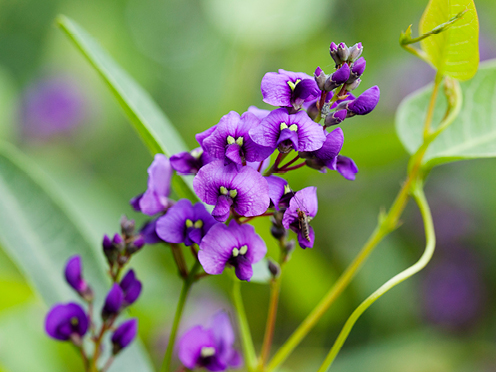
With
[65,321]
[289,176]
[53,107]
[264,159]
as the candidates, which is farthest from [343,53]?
[53,107]

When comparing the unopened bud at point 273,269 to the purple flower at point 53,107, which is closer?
the unopened bud at point 273,269

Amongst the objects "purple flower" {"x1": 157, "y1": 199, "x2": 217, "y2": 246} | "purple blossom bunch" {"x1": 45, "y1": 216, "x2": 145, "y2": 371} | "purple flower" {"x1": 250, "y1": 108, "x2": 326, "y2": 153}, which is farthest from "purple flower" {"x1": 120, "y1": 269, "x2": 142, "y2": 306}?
"purple flower" {"x1": 250, "y1": 108, "x2": 326, "y2": 153}

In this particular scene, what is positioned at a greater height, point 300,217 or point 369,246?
point 300,217

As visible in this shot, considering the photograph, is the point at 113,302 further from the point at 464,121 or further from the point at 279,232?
the point at 464,121

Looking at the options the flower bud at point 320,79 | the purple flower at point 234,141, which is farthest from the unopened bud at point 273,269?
the flower bud at point 320,79

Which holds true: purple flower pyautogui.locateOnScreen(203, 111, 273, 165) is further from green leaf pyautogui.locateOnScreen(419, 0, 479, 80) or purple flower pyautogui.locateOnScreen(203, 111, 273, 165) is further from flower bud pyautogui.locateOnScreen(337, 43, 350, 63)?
green leaf pyautogui.locateOnScreen(419, 0, 479, 80)

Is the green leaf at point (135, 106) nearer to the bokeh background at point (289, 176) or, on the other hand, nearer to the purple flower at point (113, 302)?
the purple flower at point (113, 302)

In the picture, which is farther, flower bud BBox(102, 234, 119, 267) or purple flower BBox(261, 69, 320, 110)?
flower bud BBox(102, 234, 119, 267)
